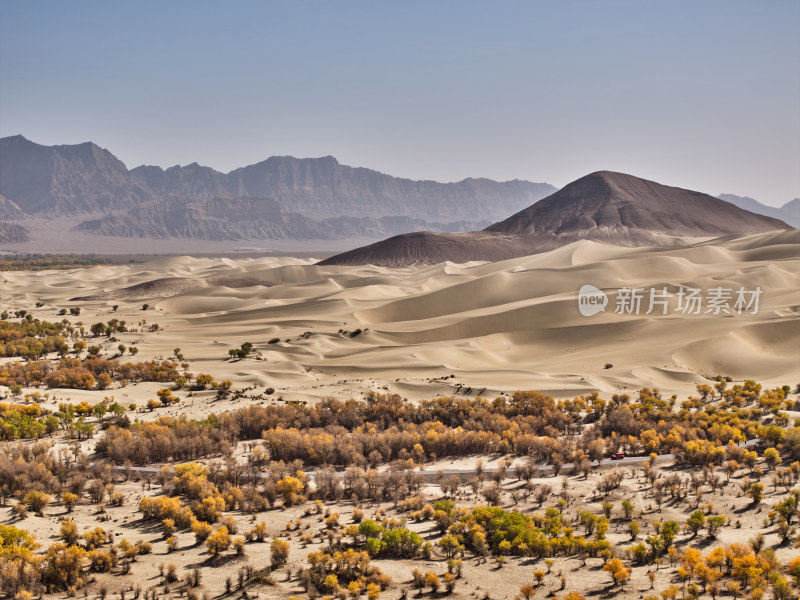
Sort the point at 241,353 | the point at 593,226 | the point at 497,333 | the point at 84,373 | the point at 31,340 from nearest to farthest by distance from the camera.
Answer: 1. the point at 84,373
2. the point at 241,353
3. the point at 497,333
4. the point at 31,340
5. the point at 593,226

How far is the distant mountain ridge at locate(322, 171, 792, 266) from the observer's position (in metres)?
128

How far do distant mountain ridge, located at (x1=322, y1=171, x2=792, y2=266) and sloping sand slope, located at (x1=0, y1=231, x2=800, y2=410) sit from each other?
47003 mm

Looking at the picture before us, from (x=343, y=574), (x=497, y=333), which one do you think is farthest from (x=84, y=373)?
(x=343, y=574)

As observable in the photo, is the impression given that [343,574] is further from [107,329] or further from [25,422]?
[107,329]

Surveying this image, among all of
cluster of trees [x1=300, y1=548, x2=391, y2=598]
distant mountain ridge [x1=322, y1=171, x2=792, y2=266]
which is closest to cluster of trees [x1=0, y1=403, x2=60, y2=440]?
cluster of trees [x1=300, y1=548, x2=391, y2=598]

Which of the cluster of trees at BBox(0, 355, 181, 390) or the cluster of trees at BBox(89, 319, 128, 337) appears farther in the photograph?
the cluster of trees at BBox(89, 319, 128, 337)

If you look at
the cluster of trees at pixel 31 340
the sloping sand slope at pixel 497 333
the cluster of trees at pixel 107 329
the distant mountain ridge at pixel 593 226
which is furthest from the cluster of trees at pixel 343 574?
the distant mountain ridge at pixel 593 226

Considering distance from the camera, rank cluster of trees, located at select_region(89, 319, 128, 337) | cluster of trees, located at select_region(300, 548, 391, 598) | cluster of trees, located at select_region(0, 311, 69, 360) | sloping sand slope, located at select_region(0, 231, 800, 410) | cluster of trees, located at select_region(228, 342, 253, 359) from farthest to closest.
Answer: cluster of trees, located at select_region(89, 319, 128, 337) → cluster of trees, located at select_region(0, 311, 69, 360) → cluster of trees, located at select_region(228, 342, 253, 359) → sloping sand slope, located at select_region(0, 231, 800, 410) → cluster of trees, located at select_region(300, 548, 391, 598)

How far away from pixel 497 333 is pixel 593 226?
102 m

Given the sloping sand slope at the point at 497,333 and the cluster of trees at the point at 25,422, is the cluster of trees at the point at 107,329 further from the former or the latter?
the cluster of trees at the point at 25,422

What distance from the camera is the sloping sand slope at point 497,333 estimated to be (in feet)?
104

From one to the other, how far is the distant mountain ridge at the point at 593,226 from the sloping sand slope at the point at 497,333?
154ft

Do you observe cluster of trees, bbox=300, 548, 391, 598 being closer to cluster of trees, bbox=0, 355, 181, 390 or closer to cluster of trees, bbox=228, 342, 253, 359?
cluster of trees, bbox=0, 355, 181, 390

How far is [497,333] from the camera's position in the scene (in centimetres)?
4275
